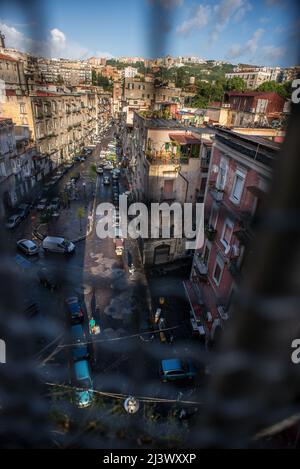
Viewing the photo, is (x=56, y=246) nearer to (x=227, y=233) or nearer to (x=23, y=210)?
(x=23, y=210)

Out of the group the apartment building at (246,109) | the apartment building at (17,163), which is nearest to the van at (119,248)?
the apartment building at (17,163)

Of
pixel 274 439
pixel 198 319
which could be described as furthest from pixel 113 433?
pixel 198 319

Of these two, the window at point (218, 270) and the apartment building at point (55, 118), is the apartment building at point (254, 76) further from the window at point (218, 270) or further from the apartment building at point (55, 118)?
the window at point (218, 270)

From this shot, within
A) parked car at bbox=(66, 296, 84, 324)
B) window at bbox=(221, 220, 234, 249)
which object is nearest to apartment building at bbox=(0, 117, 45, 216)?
parked car at bbox=(66, 296, 84, 324)

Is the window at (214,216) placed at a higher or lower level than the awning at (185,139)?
lower

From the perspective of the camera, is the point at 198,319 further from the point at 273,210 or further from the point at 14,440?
the point at 273,210

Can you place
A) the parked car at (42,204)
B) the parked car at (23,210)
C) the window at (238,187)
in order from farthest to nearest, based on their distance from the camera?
the parked car at (42,204) → the parked car at (23,210) → the window at (238,187)

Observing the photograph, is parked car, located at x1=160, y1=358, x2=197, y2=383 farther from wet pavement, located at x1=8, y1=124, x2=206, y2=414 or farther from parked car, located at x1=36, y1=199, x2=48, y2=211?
parked car, located at x1=36, y1=199, x2=48, y2=211
